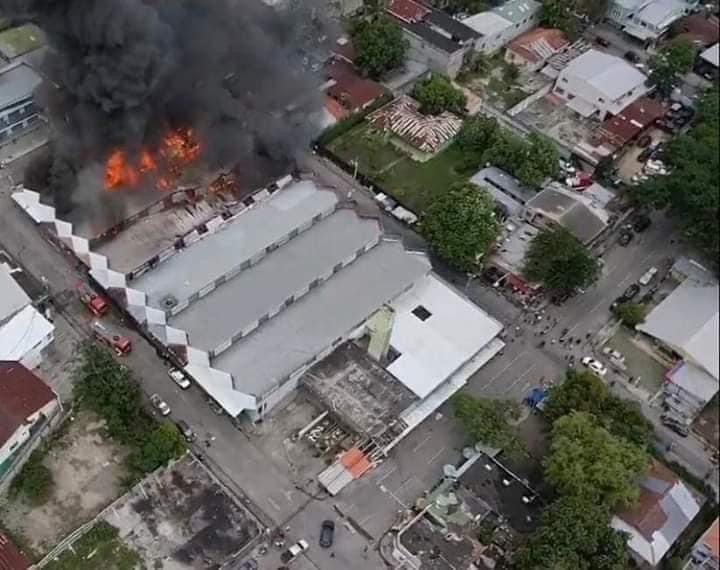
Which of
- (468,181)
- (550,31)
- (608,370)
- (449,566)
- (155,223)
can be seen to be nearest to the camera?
(449,566)

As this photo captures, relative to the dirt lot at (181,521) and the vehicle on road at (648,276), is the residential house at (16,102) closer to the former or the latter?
the dirt lot at (181,521)

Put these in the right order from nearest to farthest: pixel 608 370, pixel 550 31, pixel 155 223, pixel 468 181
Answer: pixel 608 370
pixel 155 223
pixel 468 181
pixel 550 31

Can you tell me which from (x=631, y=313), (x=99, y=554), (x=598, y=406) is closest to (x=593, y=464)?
(x=598, y=406)

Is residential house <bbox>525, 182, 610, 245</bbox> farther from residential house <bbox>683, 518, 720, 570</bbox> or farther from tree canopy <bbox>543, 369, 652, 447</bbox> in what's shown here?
residential house <bbox>683, 518, 720, 570</bbox>

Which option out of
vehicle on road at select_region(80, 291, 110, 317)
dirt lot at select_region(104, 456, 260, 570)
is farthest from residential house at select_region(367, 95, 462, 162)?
dirt lot at select_region(104, 456, 260, 570)

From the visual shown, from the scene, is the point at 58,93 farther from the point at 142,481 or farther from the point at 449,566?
the point at 449,566

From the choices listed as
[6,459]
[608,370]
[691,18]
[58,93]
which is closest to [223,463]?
[6,459]

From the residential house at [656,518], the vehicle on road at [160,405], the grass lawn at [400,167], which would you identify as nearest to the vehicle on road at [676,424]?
the residential house at [656,518]
